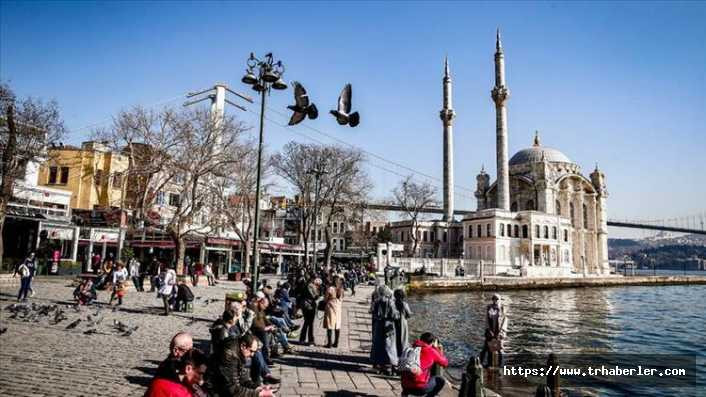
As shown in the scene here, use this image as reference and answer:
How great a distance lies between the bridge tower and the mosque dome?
17.2ft

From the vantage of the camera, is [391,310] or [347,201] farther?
[347,201]

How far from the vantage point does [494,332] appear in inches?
358

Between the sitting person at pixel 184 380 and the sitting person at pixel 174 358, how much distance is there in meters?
0.02

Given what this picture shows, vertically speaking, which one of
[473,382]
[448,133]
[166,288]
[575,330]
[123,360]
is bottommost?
[575,330]

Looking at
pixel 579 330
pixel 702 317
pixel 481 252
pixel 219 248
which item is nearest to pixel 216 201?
pixel 219 248

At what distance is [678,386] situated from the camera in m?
9.16

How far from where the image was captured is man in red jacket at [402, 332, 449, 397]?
5.19m

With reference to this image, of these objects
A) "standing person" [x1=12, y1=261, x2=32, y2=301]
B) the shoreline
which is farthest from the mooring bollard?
the shoreline

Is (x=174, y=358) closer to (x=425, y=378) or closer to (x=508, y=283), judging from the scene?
(x=425, y=378)

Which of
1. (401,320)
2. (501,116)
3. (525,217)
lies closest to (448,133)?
(501,116)

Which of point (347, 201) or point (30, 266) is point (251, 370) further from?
point (347, 201)

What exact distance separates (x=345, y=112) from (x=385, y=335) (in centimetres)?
387

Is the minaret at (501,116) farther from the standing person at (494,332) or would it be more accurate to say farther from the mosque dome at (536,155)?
the standing person at (494,332)

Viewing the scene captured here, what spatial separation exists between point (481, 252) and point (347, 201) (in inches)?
1079
